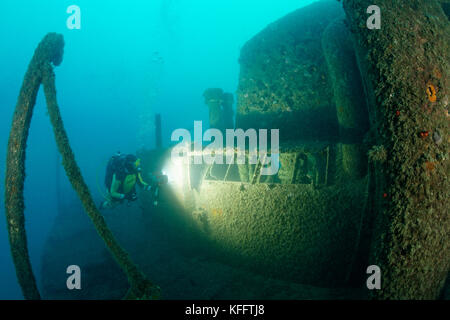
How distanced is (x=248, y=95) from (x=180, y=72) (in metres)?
175

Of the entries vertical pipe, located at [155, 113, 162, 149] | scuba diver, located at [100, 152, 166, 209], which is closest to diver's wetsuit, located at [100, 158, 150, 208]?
scuba diver, located at [100, 152, 166, 209]

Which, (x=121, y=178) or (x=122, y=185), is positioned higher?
(x=121, y=178)

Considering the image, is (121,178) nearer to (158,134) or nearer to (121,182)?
(121,182)

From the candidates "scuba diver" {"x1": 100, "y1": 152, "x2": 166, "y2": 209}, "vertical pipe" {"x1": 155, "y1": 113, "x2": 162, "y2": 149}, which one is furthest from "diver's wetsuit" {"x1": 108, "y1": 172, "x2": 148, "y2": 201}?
"vertical pipe" {"x1": 155, "y1": 113, "x2": 162, "y2": 149}

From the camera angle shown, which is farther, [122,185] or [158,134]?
[158,134]

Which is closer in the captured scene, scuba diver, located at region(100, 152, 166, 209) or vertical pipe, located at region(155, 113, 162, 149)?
scuba diver, located at region(100, 152, 166, 209)

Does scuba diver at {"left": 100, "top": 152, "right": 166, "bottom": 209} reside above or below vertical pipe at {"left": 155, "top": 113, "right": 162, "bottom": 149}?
below

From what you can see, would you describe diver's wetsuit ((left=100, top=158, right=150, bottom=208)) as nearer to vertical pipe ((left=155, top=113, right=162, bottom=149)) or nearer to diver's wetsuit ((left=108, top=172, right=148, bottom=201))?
diver's wetsuit ((left=108, top=172, right=148, bottom=201))

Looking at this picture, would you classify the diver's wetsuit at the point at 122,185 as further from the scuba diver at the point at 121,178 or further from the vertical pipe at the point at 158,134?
the vertical pipe at the point at 158,134

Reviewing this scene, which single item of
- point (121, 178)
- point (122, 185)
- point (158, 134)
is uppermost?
point (158, 134)

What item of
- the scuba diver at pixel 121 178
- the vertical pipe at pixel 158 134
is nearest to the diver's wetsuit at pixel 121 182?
the scuba diver at pixel 121 178

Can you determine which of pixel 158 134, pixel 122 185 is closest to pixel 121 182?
pixel 122 185

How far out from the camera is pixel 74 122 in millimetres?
143750

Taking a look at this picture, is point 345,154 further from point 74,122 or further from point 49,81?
point 74,122
